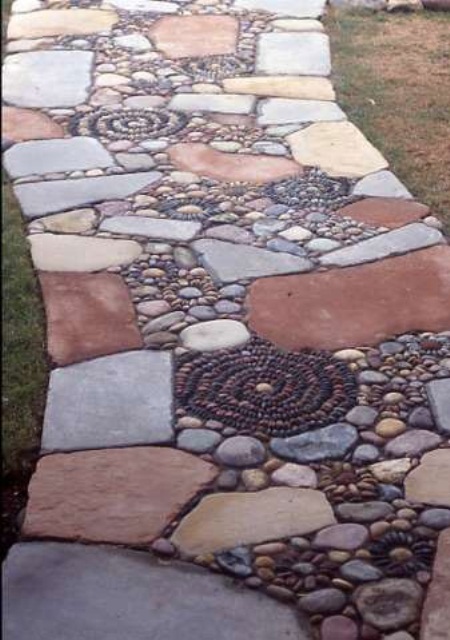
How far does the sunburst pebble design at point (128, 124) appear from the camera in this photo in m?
4.99

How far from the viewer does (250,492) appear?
9.11 feet

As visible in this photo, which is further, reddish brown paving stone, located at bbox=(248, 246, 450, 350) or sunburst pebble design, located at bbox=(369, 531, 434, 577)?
reddish brown paving stone, located at bbox=(248, 246, 450, 350)

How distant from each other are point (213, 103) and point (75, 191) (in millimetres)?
1171

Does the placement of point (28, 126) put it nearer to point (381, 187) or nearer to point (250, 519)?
point (381, 187)

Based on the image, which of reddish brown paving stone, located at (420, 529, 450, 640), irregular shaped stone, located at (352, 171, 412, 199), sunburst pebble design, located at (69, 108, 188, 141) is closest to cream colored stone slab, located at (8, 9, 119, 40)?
sunburst pebble design, located at (69, 108, 188, 141)

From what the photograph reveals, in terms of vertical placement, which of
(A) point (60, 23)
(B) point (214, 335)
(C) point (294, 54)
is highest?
(B) point (214, 335)

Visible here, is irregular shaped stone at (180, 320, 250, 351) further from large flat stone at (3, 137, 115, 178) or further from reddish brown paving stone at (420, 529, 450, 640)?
large flat stone at (3, 137, 115, 178)

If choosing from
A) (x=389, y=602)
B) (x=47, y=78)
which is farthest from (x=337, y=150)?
(x=389, y=602)

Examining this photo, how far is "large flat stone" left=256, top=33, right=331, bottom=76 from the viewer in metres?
5.73

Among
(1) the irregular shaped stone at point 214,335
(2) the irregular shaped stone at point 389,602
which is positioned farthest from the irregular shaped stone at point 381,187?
(2) the irregular shaped stone at point 389,602

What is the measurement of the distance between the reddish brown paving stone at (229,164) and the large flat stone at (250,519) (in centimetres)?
207

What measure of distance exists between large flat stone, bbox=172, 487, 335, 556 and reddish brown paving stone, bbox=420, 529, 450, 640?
0.89ft

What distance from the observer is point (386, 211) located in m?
4.28

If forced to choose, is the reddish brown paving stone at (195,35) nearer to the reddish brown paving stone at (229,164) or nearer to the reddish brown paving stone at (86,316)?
the reddish brown paving stone at (229,164)
